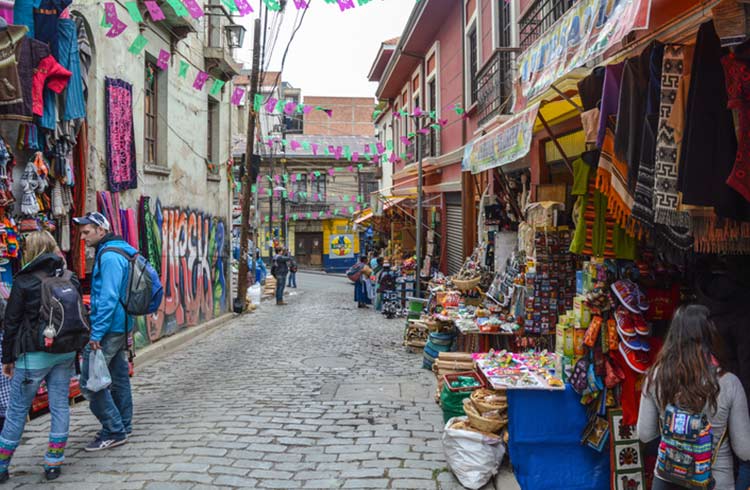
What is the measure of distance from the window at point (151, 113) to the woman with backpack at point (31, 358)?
6379mm

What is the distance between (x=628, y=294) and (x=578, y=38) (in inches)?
69.6

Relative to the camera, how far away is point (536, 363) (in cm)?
538

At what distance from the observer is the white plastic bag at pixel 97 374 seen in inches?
197

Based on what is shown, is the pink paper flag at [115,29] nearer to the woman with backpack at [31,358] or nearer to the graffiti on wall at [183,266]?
the graffiti on wall at [183,266]

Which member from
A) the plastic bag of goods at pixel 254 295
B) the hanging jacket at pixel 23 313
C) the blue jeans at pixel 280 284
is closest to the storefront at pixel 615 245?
the hanging jacket at pixel 23 313

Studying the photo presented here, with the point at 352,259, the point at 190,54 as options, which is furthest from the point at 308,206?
the point at 190,54

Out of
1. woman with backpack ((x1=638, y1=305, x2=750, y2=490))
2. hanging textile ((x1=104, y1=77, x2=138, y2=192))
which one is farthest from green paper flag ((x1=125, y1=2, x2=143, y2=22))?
woman with backpack ((x1=638, y1=305, x2=750, y2=490))

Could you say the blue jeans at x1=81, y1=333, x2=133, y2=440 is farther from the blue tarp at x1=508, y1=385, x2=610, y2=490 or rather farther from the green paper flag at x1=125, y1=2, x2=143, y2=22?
the green paper flag at x1=125, y1=2, x2=143, y2=22

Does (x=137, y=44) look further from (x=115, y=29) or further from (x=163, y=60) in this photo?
(x=163, y=60)

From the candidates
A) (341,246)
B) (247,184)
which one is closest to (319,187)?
(341,246)

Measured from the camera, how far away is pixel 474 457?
4723 mm

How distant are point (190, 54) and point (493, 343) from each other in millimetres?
9496

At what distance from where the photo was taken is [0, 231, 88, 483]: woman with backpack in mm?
4625

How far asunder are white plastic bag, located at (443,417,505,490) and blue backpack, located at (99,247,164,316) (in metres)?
2.87
